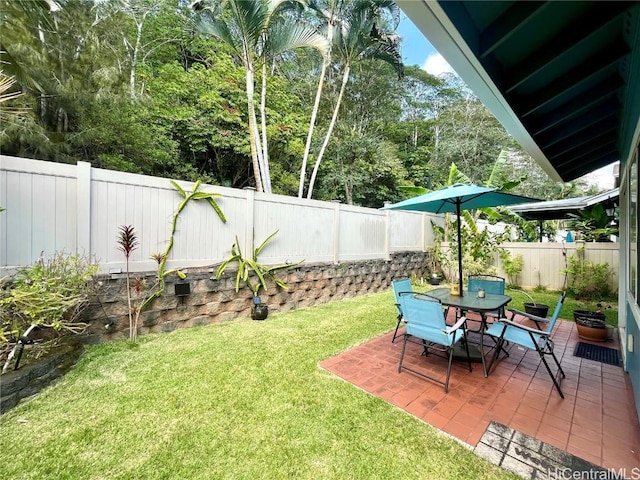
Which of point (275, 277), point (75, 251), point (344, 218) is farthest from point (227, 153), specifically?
point (75, 251)

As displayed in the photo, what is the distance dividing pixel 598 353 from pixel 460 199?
3.02 meters

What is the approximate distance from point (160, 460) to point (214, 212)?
12.5ft

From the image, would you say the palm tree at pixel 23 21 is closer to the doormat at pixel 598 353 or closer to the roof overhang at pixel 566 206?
the doormat at pixel 598 353

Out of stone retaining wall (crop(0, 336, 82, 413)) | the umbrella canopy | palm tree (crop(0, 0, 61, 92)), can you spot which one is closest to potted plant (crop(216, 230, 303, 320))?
stone retaining wall (crop(0, 336, 82, 413))

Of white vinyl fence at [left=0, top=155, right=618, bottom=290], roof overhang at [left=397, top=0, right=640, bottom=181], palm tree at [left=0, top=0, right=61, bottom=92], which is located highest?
palm tree at [left=0, top=0, right=61, bottom=92]

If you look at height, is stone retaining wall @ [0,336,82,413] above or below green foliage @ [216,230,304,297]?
below

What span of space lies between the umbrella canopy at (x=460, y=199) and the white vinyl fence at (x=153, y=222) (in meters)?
2.61

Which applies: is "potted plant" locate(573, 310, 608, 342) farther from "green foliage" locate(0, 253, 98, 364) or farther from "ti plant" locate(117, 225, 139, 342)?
"green foliage" locate(0, 253, 98, 364)

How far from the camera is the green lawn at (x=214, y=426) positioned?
6.59 ft

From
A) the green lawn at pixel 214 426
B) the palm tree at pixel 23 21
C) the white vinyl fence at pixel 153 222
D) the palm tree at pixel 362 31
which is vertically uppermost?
the palm tree at pixel 362 31

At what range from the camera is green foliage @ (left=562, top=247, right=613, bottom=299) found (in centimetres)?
735

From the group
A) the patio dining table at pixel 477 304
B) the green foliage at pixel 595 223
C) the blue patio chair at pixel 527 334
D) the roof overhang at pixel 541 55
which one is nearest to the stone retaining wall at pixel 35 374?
the roof overhang at pixel 541 55

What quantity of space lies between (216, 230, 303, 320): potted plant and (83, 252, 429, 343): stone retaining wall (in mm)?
142

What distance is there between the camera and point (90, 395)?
2861mm
